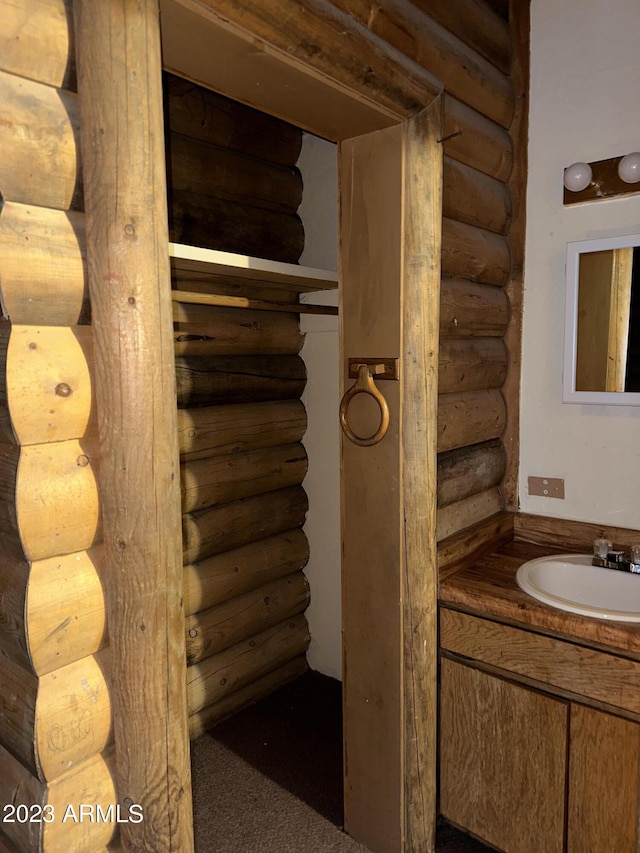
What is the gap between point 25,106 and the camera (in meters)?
1.05

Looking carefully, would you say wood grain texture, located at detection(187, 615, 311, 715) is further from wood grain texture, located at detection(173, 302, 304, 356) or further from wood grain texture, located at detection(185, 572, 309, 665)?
wood grain texture, located at detection(173, 302, 304, 356)

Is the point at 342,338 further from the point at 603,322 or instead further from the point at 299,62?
the point at 603,322

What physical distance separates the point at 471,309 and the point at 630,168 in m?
0.68

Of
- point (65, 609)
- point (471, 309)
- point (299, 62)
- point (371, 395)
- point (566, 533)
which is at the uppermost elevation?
point (299, 62)

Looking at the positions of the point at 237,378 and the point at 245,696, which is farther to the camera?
the point at 245,696

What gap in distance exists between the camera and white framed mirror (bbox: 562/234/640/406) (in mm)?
2119

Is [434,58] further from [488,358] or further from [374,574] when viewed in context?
[374,574]

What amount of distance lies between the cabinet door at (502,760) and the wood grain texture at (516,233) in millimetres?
807

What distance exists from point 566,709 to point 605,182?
5.76ft

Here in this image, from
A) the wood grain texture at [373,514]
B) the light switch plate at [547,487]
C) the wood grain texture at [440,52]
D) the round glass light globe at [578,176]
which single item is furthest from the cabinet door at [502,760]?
the wood grain texture at [440,52]

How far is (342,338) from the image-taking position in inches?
81.6

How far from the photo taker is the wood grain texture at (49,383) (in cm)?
108

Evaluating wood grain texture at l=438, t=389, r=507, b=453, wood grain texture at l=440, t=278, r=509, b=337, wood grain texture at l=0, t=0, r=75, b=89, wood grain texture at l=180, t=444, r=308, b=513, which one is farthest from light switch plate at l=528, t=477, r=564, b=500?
wood grain texture at l=0, t=0, r=75, b=89

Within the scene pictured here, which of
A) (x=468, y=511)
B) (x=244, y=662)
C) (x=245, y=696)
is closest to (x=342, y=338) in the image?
(x=468, y=511)
